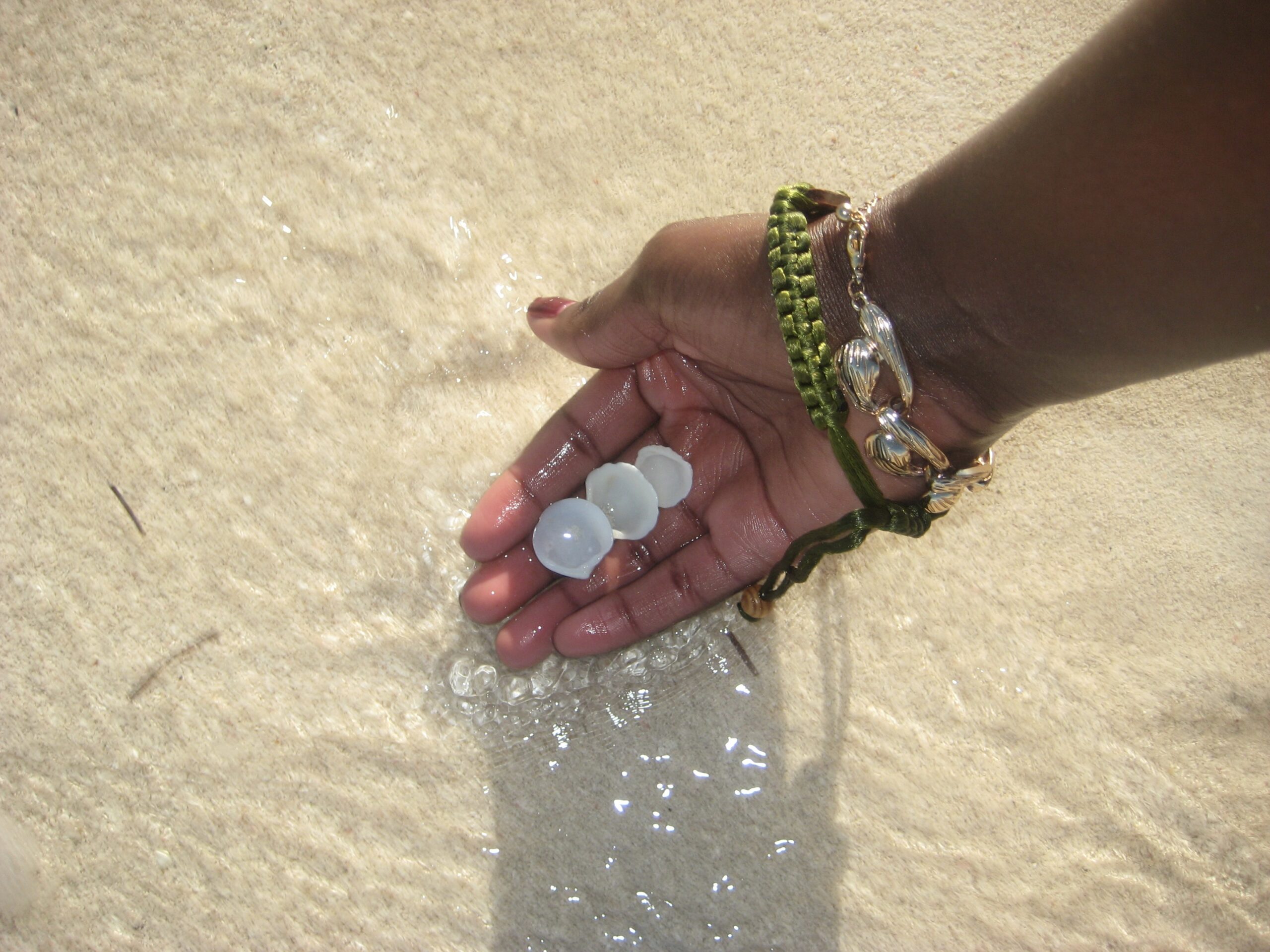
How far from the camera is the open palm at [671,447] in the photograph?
214cm

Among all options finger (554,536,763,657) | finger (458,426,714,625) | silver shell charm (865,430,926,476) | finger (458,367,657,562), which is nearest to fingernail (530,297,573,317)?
finger (458,367,657,562)

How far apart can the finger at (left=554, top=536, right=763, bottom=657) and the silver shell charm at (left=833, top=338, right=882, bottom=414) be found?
55cm

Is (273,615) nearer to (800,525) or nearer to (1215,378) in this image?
(800,525)

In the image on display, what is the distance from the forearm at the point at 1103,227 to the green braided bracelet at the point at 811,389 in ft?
0.64

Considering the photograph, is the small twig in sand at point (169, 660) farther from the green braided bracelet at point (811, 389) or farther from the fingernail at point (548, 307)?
the green braided bracelet at point (811, 389)

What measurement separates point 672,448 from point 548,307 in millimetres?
516

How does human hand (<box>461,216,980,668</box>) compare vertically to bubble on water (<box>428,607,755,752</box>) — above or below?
above

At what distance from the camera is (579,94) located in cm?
268

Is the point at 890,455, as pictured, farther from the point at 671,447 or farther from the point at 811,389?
the point at 671,447

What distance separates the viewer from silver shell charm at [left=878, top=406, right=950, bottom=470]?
1958mm

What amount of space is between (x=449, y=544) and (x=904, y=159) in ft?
5.92

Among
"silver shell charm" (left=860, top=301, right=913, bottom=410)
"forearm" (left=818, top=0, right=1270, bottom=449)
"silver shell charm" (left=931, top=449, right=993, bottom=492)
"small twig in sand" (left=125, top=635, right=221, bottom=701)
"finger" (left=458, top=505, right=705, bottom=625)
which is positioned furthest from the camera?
"finger" (left=458, top=505, right=705, bottom=625)

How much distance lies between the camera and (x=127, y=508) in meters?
2.27

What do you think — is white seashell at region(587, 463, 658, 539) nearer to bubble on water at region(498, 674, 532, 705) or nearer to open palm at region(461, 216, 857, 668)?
open palm at region(461, 216, 857, 668)
